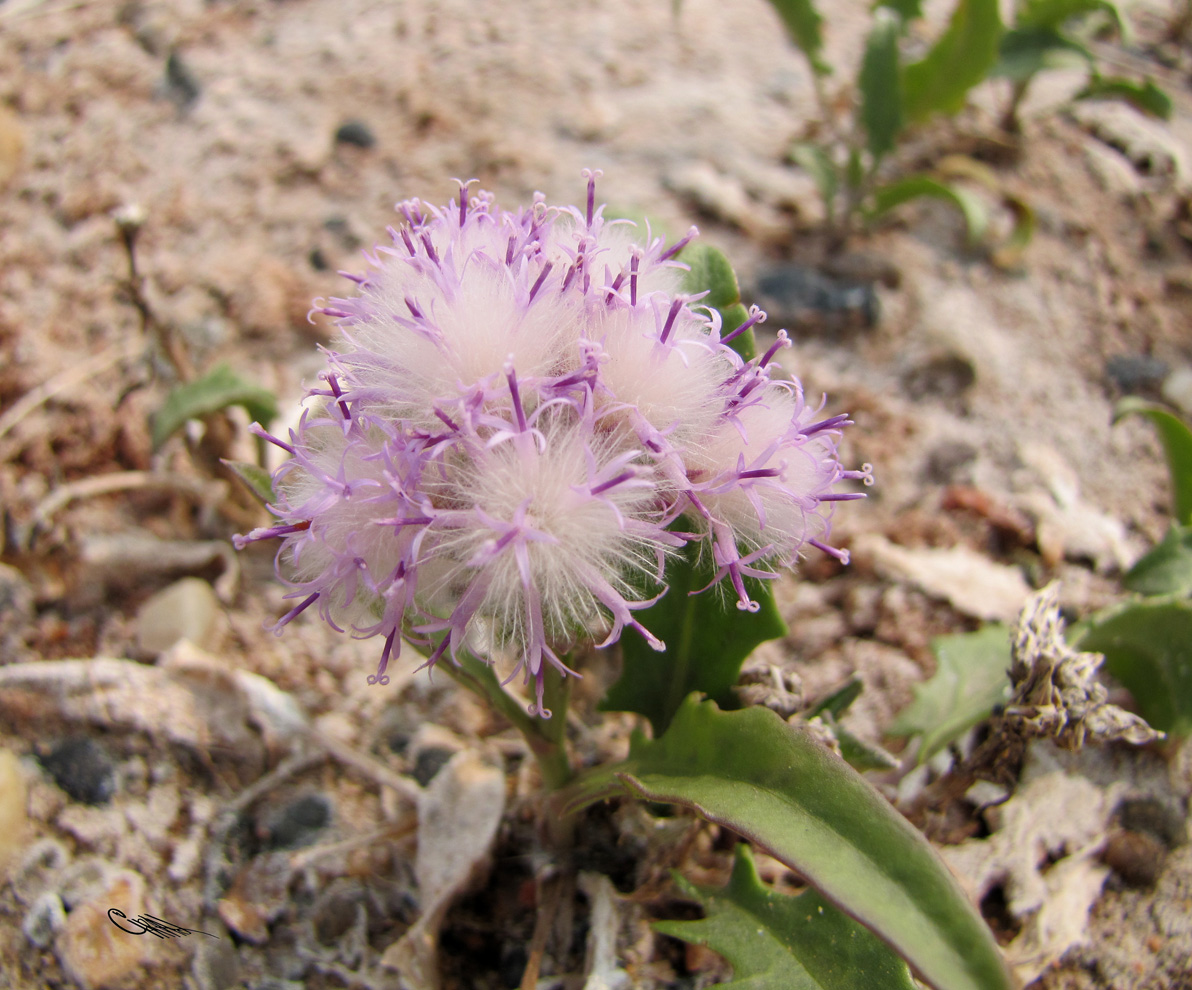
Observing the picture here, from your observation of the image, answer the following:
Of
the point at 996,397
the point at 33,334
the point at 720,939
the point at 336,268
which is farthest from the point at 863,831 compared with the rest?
the point at 33,334

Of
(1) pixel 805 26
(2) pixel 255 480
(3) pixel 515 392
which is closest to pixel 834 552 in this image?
(3) pixel 515 392

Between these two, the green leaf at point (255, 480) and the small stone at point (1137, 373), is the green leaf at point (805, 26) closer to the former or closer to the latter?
the small stone at point (1137, 373)

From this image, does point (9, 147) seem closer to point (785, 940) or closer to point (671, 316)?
point (671, 316)

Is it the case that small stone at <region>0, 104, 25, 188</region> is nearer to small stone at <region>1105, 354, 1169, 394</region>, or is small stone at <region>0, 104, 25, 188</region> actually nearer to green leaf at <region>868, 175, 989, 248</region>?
green leaf at <region>868, 175, 989, 248</region>

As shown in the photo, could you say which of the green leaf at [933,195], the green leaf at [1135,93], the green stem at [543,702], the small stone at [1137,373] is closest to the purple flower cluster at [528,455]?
the green stem at [543,702]

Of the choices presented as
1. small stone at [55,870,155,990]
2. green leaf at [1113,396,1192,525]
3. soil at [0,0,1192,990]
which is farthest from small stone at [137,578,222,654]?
green leaf at [1113,396,1192,525]

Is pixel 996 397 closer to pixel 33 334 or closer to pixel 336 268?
pixel 336 268

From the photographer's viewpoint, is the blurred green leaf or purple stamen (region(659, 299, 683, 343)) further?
the blurred green leaf
